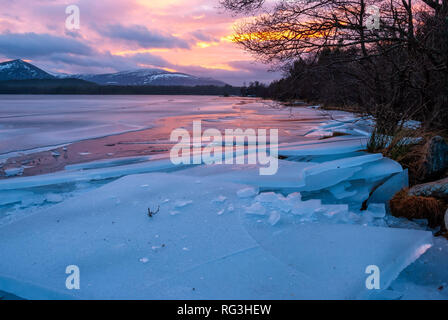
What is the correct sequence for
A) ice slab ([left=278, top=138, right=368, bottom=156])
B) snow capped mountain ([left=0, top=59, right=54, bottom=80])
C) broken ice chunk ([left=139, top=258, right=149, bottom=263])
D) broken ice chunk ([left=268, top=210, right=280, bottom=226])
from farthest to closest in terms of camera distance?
snow capped mountain ([left=0, top=59, right=54, bottom=80]), ice slab ([left=278, top=138, right=368, bottom=156]), broken ice chunk ([left=268, top=210, right=280, bottom=226]), broken ice chunk ([left=139, top=258, right=149, bottom=263])

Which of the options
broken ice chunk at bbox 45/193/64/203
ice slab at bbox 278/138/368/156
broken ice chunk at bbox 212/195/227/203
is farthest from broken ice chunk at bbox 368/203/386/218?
broken ice chunk at bbox 45/193/64/203

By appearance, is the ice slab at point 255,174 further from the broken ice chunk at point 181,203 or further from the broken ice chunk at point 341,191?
the broken ice chunk at point 181,203

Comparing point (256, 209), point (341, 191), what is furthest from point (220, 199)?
point (341, 191)

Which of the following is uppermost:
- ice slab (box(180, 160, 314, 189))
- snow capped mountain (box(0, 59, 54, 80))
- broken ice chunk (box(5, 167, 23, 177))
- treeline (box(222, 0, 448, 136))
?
snow capped mountain (box(0, 59, 54, 80))

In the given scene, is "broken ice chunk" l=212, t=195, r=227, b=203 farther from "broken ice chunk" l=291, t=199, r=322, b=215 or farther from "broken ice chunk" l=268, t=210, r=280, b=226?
"broken ice chunk" l=291, t=199, r=322, b=215

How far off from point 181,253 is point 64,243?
2.84 ft

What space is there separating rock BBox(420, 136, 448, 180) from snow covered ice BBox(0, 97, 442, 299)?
464 millimetres

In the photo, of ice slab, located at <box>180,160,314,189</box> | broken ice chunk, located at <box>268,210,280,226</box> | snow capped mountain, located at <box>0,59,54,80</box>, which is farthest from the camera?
snow capped mountain, located at <box>0,59,54,80</box>

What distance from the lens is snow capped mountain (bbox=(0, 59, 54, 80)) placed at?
579 ft

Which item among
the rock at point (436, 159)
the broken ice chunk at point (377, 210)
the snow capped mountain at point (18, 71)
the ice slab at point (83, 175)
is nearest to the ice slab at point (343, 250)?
the broken ice chunk at point (377, 210)

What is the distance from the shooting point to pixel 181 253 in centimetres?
193

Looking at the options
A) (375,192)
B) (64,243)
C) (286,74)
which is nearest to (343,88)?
(286,74)

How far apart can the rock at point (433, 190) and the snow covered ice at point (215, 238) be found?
1.02 feet

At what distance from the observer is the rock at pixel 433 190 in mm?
2875
